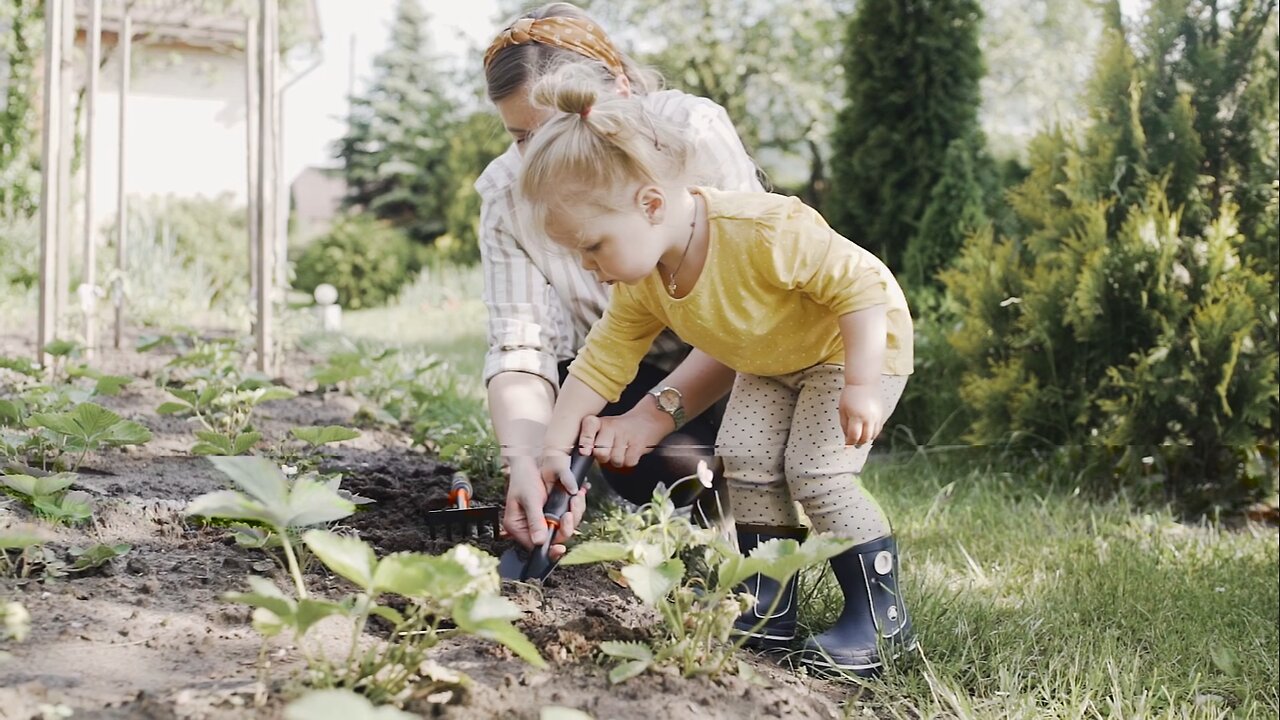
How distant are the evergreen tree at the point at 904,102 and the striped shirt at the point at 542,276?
10.1ft

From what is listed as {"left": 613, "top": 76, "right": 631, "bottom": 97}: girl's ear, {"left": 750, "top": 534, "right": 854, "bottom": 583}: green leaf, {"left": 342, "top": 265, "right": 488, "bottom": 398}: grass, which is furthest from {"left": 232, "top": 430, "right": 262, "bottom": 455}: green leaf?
{"left": 342, "top": 265, "right": 488, "bottom": 398}: grass

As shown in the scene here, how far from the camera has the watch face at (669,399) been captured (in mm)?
2045

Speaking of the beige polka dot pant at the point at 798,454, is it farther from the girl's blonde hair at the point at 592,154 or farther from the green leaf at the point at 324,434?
the green leaf at the point at 324,434

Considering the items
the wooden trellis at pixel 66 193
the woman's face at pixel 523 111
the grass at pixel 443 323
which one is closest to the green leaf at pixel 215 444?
the woman's face at pixel 523 111

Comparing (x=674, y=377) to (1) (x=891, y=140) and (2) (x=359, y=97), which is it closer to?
(1) (x=891, y=140)

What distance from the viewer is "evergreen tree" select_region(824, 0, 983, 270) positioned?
541 cm

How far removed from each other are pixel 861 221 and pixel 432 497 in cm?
387

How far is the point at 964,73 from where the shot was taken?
17.9 feet

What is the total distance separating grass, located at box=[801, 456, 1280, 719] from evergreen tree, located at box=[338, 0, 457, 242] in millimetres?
17375

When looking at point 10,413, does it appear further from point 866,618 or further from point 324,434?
point 866,618

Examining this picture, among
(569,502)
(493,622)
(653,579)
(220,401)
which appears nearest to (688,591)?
(653,579)

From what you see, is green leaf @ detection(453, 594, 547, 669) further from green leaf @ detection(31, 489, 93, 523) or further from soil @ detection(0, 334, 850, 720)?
green leaf @ detection(31, 489, 93, 523)

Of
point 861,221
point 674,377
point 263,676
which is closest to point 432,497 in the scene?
point 674,377

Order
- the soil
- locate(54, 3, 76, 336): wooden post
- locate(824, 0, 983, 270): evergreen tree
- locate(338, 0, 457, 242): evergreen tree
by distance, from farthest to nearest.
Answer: locate(338, 0, 457, 242): evergreen tree < locate(824, 0, 983, 270): evergreen tree < locate(54, 3, 76, 336): wooden post < the soil
